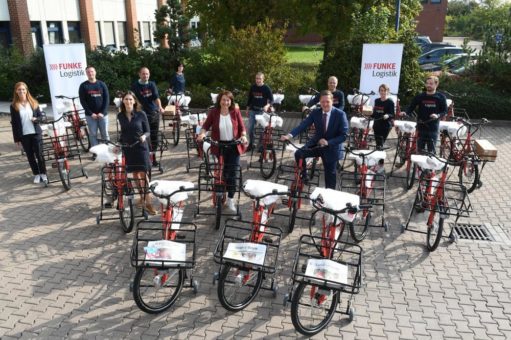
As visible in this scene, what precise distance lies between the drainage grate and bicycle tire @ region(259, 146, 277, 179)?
3445mm

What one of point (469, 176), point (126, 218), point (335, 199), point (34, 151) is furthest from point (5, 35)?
point (335, 199)

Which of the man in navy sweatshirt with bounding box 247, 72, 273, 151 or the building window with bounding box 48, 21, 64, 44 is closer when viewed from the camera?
the man in navy sweatshirt with bounding box 247, 72, 273, 151

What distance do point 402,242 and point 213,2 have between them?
1616 centimetres

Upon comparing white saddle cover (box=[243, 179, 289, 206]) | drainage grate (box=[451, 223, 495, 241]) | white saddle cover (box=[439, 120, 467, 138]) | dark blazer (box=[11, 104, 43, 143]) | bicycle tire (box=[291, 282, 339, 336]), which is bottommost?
drainage grate (box=[451, 223, 495, 241])

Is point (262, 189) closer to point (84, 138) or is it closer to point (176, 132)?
point (176, 132)

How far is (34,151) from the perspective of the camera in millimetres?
8414

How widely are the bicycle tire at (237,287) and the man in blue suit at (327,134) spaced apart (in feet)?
6.98

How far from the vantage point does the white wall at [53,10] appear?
64.5ft

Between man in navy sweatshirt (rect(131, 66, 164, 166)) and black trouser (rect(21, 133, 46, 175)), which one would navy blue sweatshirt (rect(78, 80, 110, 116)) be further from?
black trouser (rect(21, 133, 46, 175))

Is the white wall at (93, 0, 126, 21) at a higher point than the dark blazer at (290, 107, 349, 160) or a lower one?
higher

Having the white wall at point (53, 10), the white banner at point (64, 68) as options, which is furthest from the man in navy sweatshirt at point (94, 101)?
the white wall at point (53, 10)

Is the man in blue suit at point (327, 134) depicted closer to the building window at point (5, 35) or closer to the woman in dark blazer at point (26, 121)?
the woman in dark blazer at point (26, 121)

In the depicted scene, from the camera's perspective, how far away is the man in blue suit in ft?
20.7

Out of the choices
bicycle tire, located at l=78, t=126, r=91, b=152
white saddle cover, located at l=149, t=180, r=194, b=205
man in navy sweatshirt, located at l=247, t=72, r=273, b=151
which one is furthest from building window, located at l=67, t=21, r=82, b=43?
white saddle cover, located at l=149, t=180, r=194, b=205
